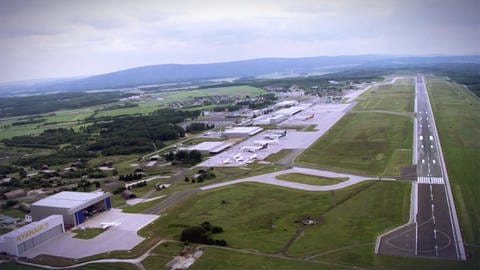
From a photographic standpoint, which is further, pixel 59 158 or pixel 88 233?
pixel 59 158

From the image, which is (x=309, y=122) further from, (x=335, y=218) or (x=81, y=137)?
(x=335, y=218)

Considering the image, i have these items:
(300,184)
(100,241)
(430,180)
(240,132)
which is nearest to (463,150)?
(430,180)

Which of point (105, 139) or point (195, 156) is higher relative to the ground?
point (105, 139)

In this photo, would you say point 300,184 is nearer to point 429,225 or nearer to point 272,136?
point 429,225

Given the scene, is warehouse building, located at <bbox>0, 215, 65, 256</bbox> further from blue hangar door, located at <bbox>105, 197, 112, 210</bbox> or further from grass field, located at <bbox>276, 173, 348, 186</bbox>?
grass field, located at <bbox>276, 173, 348, 186</bbox>

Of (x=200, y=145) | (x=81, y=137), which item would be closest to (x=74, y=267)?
(x=200, y=145)

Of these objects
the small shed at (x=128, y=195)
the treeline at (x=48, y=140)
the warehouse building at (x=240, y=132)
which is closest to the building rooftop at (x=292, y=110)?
the warehouse building at (x=240, y=132)
